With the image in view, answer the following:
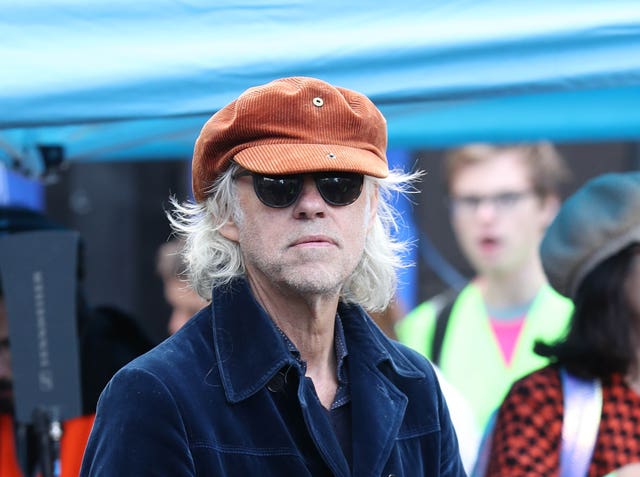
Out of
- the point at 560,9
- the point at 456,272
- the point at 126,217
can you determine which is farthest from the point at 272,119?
the point at 126,217

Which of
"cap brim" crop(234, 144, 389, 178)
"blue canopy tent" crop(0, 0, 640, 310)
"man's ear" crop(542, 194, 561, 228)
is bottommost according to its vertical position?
"man's ear" crop(542, 194, 561, 228)

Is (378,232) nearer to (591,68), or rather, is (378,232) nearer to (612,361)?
(591,68)

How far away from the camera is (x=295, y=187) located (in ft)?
5.75

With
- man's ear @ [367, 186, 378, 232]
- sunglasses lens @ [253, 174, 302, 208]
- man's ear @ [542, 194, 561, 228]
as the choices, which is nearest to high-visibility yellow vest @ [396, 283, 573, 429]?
man's ear @ [542, 194, 561, 228]

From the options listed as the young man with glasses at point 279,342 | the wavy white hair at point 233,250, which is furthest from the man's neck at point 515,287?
the young man with glasses at point 279,342

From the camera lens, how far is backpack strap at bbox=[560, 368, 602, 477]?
2480mm

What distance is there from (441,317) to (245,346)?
344 cm

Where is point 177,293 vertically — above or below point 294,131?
below

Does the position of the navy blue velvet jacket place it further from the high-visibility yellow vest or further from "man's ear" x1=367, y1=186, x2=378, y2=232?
the high-visibility yellow vest

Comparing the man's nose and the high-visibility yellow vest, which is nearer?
the man's nose

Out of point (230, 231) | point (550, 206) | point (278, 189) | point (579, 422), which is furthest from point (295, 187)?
point (550, 206)

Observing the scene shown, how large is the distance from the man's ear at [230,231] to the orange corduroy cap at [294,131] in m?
0.12

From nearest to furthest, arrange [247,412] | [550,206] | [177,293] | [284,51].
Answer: [247,412] < [284,51] < [177,293] < [550,206]

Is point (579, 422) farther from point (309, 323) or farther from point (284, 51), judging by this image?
point (284, 51)
